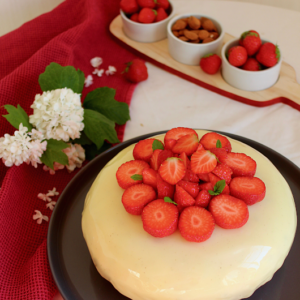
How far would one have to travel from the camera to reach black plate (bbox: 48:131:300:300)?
84 centimetres

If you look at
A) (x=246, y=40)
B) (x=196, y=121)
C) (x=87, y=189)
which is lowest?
(x=196, y=121)

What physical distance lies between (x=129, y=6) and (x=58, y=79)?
69 cm

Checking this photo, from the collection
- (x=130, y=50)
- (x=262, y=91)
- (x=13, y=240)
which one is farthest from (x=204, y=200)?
(x=130, y=50)

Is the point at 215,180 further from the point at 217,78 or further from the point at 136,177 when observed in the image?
the point at 217,78

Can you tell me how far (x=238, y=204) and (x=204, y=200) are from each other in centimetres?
8

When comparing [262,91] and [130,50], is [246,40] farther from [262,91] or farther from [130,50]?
[130,50]

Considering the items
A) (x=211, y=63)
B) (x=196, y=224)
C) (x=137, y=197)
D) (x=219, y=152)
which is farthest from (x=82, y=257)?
(x=211, y=63)

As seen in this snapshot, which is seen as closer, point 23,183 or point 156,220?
point 156,220

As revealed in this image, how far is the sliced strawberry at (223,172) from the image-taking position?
824mm

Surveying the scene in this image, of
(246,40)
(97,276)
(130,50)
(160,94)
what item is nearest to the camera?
(97,276)

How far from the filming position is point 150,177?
85 cm

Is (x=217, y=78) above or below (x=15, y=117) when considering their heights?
below

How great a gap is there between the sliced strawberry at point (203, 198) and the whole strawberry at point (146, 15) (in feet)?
3.64

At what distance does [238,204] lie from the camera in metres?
0.78
